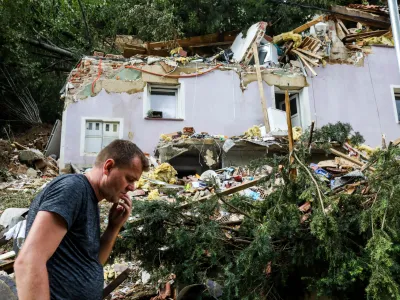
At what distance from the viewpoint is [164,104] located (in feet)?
43.8

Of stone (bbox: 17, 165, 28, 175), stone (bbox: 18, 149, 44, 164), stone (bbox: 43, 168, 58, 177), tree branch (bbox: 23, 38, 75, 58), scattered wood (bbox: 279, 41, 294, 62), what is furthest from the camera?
tree branch (bbox: 23, 38, 75, 58)

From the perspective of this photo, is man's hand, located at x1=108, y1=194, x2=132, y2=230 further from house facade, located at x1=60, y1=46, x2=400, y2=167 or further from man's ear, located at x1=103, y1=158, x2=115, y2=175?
house facade, located at x1=60, y1=46, x2=400, y2=167

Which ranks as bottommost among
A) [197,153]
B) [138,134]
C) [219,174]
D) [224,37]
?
[219,174]

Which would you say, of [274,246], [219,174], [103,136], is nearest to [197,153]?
[219,174]

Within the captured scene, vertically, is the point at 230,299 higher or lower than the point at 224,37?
lower

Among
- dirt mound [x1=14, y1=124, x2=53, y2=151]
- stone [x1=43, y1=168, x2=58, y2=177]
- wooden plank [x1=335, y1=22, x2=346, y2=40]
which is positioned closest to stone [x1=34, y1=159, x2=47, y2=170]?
stone [x1=43, y1=168, x2=58, y2=177]

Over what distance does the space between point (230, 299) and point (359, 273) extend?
1.15 m

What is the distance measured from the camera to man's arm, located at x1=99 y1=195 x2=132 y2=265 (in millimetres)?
2238

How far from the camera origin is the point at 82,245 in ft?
6.19

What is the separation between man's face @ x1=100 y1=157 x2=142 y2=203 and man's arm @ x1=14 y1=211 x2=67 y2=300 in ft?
1.33

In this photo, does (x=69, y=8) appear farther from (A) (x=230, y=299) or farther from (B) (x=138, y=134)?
(A) (x=230, y=299)

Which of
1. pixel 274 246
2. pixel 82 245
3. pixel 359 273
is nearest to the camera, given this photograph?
pixel 82 245

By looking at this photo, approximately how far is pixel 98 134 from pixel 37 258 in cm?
1139

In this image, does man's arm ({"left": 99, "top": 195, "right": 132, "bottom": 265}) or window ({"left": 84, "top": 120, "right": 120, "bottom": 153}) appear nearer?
man's arm ({"left": 99, "top": 195, "right": 132, "bottom": 265})
